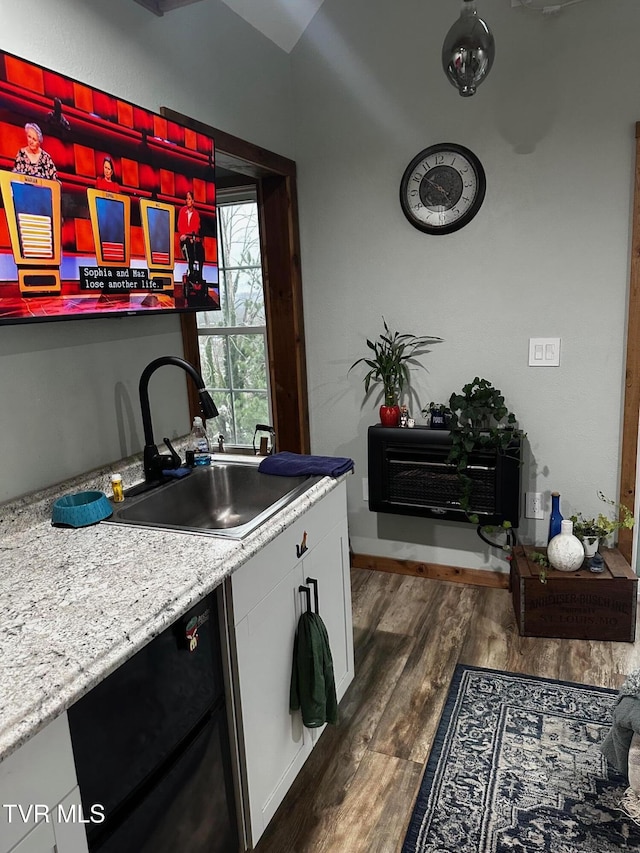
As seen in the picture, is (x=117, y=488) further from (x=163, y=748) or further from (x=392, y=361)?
(x=392, y=361)

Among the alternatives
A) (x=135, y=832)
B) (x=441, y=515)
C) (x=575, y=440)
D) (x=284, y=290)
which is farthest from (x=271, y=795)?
(x=284, y=290)

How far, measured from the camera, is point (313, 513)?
1.92 meters

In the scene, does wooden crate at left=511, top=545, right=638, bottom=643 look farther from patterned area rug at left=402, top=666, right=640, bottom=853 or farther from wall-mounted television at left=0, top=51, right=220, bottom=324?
wall-mounted television at left=0, top=51, right=220, bottom=324

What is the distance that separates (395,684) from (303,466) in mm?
990

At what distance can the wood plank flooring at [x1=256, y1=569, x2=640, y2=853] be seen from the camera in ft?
5.90

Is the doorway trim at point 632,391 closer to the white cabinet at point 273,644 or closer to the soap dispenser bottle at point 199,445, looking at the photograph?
the white cabinet at point 273,644

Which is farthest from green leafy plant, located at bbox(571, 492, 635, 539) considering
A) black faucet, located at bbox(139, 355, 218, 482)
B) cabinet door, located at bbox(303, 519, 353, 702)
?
black faucet, located at bbox(139, 355, 218, 482)

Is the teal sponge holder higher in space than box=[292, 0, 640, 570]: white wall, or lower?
lower

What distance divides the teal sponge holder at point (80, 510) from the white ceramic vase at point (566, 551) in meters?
1.87

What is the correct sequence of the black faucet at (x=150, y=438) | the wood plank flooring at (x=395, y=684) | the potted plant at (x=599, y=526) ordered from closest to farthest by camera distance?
the wood plank flooring at (x=395, y=684) → the black faucet at (x=150, y=438) → the potted plant at (x=599, y=526)

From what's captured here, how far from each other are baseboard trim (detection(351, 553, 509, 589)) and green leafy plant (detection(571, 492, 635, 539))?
522 mm

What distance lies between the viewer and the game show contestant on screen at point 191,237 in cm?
207

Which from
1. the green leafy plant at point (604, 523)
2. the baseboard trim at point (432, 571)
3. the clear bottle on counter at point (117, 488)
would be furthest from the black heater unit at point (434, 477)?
the clear bottle on counter at point (117, 488)

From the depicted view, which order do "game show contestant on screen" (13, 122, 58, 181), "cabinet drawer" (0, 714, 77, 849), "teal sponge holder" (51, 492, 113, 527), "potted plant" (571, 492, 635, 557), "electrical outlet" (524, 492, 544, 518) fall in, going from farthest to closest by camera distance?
"electrical outlet" (524, 492, 544, 518) < "potted plant" (571, 492, 635, 557) < "teal sponge holder" (51, 492, 113, 527) < "game show contestant on screen" (13, 122, 58, 181) < "cabinet drawer" (0, 714, 77, 849)
